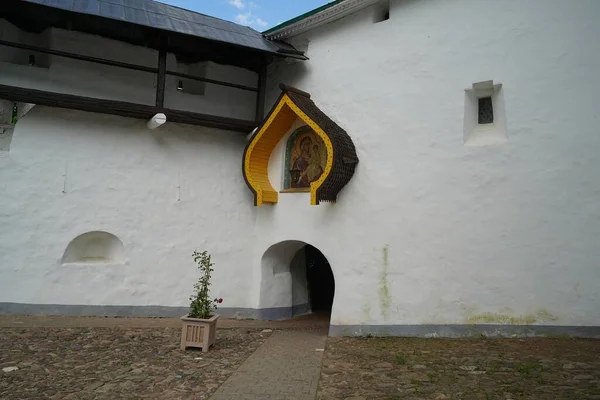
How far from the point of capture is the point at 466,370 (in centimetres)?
458

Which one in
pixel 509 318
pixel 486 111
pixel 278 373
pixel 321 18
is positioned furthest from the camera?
pixel 321 18

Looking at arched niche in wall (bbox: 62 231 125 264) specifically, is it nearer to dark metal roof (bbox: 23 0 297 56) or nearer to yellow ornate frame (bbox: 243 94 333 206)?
yellow ornate frame (bbox: 243 94 333 206)

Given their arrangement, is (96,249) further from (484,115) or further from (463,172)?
(484,115)

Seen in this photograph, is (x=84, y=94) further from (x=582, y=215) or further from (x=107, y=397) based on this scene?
(x=582, y=215)

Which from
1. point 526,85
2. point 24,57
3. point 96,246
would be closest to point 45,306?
point 96,246

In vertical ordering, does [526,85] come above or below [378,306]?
above

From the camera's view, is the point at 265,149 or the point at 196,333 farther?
the point at 265,149

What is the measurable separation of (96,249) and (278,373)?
15.1ft

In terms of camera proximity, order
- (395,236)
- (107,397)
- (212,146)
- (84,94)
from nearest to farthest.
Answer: (107,397) → (395,236) → (84,94) → (212,146)

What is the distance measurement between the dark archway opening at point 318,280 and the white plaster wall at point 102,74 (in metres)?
3.91

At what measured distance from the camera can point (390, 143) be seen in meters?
6.84

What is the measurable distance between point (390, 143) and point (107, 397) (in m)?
5.08

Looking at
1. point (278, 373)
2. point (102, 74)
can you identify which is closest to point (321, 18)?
point (102, 74)

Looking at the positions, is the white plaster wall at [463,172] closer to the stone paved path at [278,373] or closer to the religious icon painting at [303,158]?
the religious icon painting at [303,158]
